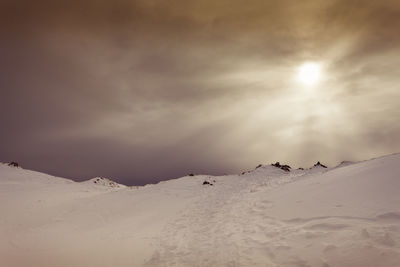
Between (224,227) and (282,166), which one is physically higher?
(282,166)

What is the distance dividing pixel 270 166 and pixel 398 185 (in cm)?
2705

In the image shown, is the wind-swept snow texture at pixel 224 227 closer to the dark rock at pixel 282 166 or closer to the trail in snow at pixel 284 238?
the trail in snow at pixel 284 238

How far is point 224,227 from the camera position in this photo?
1769 centimetres

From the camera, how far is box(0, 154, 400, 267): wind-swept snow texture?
1229 centimetres

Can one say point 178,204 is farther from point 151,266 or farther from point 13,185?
point 13,185

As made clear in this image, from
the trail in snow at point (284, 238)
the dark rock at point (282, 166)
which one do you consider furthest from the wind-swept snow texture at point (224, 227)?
the dark rock at point (282, 166)

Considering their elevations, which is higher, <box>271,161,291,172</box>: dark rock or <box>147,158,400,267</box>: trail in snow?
<box>271,161,291,172</box>: dark rock

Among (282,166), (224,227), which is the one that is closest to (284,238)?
(224,227)

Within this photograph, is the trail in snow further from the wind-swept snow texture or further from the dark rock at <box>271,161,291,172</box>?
the dark rock at <box>271,161,291,172</box>

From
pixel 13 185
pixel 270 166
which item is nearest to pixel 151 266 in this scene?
pixel 13 185

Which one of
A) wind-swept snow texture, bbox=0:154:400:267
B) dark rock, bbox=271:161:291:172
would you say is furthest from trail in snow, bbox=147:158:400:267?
dark rock, bbox=271:161:291:172

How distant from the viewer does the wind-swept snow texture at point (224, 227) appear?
12289 mm

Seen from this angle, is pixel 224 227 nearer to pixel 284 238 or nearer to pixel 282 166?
pixel 284 238

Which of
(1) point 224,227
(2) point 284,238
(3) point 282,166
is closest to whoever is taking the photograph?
(2) point 284,238
